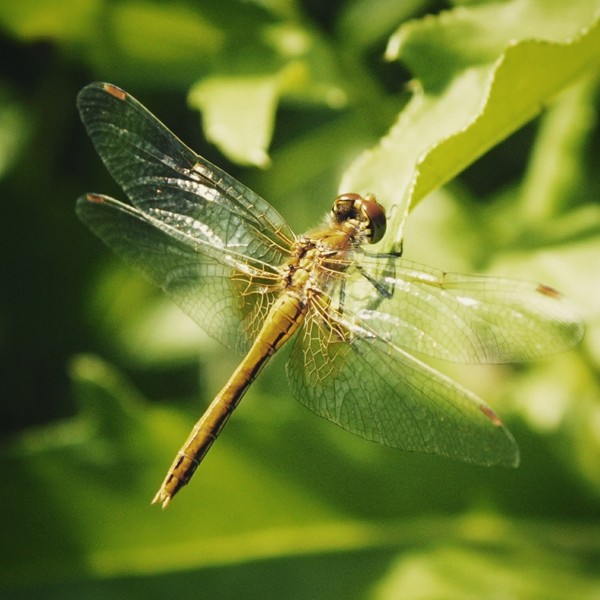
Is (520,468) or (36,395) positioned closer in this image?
(520,468)

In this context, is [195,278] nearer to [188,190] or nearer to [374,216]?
[188,190]

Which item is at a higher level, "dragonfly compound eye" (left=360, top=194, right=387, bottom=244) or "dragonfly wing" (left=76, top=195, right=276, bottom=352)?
"dragonfly compound eye" (left=360, top=194, right=387, bottom=244)

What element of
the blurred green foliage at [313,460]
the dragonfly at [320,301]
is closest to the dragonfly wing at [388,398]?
the dragonfly at [320,301]

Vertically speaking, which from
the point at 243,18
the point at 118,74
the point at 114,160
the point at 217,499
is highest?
the point at 243,18

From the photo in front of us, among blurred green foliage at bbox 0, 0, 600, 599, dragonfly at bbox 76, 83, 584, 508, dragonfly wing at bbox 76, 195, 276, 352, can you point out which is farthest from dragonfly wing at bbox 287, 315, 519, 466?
blurred green foliage at bbox 0, 0, 600, 599

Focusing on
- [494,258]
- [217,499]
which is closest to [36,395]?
[217,499]

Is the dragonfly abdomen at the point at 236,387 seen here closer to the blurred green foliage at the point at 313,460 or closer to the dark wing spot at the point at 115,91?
the blurred green foliage at the point at 313,460

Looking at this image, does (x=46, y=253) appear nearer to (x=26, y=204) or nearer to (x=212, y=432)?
(x=26, y=204)

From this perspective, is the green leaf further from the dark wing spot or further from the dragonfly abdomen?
the dark wing spot
